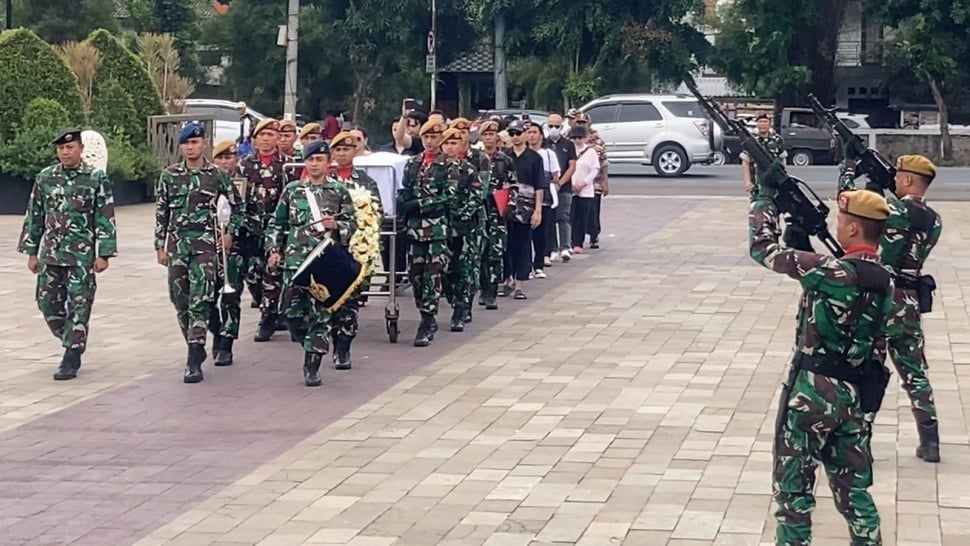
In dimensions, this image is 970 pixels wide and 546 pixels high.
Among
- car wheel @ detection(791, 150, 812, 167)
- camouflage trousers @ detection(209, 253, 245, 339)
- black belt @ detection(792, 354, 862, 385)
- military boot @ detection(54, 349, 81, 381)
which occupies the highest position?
black belt @ detection(792, 354, 862, 385)

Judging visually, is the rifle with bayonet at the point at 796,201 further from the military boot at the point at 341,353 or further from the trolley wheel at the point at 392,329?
the trolley wheel at the point at 392,329

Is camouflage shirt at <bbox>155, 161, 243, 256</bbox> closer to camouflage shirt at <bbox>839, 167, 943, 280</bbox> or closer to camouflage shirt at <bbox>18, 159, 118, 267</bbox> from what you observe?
camouflage shirt at <bbox>18, 159, 118, 267</bbox>

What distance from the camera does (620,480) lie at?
7871 mm

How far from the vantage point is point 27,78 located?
2327 centimetres

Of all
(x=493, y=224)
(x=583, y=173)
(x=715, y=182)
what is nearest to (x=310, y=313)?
(x=493, y=224)

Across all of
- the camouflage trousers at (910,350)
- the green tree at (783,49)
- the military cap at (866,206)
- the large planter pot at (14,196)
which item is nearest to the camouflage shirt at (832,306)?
the military cap at (866,206)

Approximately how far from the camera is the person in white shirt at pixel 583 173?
17.6 meters

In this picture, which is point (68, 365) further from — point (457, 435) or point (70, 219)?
point (457, 435)

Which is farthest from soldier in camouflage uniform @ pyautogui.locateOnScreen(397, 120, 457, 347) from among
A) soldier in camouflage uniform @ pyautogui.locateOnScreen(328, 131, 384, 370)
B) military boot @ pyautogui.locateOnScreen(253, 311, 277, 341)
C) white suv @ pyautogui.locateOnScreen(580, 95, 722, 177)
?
white suv @ pyautogui.locateOnScreen(580, 95, 722, 177)

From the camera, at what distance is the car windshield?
3169 centimetres

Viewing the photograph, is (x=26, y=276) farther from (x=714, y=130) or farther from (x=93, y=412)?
(x=714, y=130)

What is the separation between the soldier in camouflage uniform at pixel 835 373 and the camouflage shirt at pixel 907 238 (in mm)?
2141

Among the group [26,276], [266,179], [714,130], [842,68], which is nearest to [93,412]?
[266,179]

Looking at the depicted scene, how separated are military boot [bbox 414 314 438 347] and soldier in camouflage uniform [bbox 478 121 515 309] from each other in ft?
4.37
